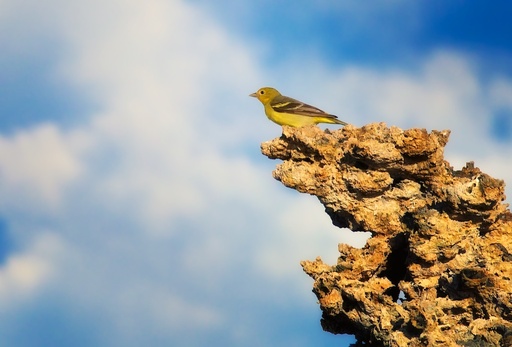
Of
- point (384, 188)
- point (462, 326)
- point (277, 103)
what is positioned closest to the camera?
point (462, 326)

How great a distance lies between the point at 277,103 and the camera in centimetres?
1891

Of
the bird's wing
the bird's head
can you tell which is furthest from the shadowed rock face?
the bird's head

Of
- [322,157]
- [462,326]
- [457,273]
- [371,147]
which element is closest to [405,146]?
[371,147]

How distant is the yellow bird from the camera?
1820 cm

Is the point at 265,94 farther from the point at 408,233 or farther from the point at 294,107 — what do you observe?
the point at 408,233

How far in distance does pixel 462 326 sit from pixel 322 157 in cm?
370

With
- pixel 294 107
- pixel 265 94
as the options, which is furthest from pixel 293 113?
pixel 265 94

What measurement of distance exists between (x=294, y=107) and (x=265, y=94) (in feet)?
6.55

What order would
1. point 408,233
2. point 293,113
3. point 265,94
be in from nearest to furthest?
point 408,233 → point 293,113 → point 265,94

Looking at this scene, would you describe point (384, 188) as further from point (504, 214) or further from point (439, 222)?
point (504, 214)

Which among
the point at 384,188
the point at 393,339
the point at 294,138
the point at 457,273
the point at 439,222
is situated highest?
the point at 294,138

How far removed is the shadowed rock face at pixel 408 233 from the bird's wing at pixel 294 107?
4581 mm

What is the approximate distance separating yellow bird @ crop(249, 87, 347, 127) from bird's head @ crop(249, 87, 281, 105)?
23.2 inches

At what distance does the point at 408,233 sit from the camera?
43.0 feet
